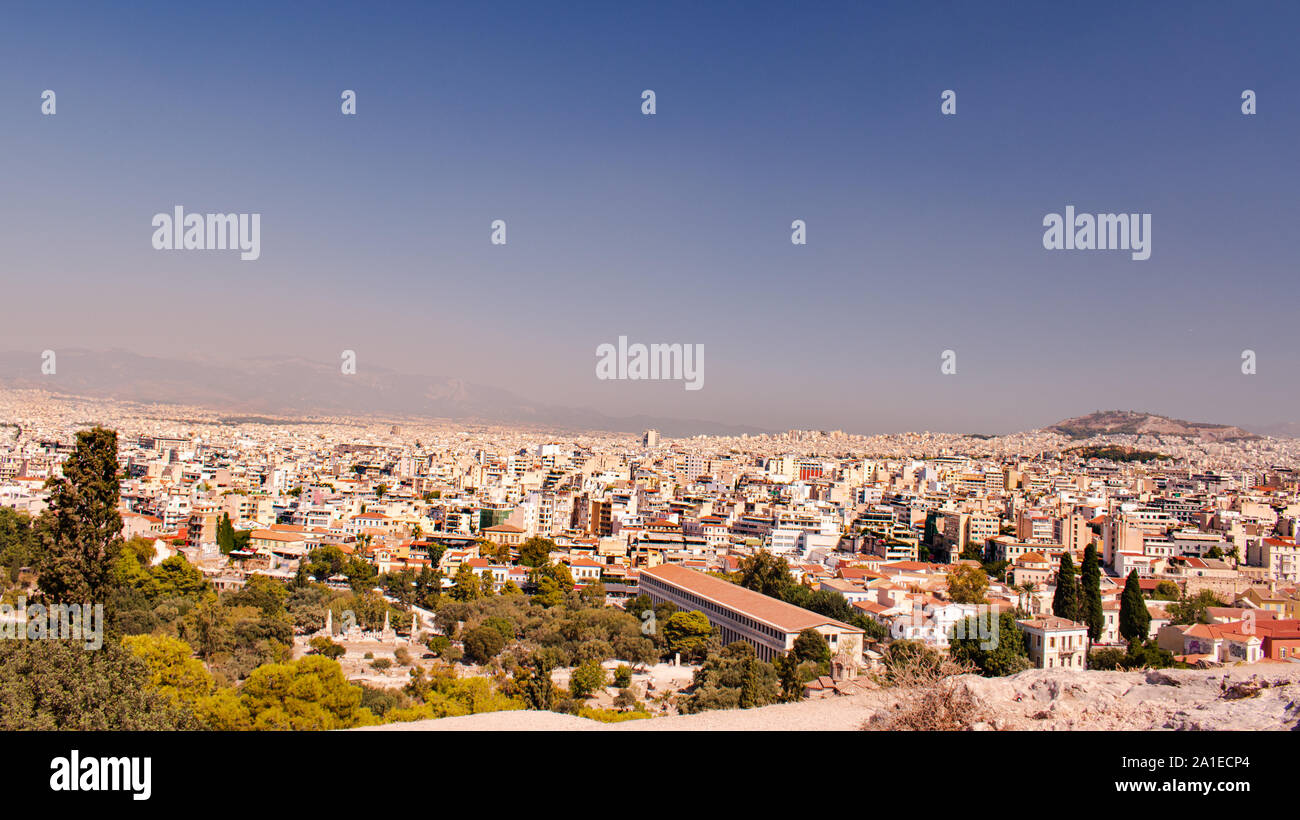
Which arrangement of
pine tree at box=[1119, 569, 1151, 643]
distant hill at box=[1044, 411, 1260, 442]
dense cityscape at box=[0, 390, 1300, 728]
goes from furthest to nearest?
distant hill at box=[1044, 411, 1260, 442]
pine tree at box=[1119, 569, 1151, 643]
dense cityscape at box=[0, 390, 1300, 728]

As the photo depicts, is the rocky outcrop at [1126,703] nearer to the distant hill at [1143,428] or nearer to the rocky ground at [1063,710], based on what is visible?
the rocky ground at [1063,710]

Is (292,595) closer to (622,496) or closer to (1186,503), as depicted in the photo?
(622,496)

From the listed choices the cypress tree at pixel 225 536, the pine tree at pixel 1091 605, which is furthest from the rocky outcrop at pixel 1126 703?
the cypress tree at pixel 225 536

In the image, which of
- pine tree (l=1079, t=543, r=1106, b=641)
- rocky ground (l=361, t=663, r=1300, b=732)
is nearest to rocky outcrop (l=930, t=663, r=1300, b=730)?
rocky ground (l=361, t=663, r=1300, b=732)

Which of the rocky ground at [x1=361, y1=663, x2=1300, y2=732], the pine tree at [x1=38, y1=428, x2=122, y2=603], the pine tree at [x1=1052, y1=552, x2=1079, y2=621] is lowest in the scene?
the pine tree at [x1=1052, y1=552, x2=1079, y2=621]

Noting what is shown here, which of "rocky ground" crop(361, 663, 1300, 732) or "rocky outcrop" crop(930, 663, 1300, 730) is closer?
"rocky outcrop" crop(930, 663, 1300, 730)

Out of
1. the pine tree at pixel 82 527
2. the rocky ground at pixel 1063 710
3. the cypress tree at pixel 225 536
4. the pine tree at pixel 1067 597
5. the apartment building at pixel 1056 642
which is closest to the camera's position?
the rocky ground at pixel 1063 710

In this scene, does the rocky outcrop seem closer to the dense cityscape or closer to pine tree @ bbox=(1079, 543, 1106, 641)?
the dense cityscape
